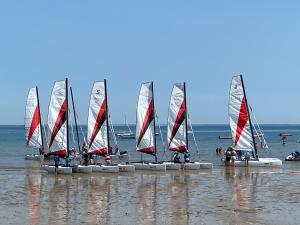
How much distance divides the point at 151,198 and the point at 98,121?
16403mm

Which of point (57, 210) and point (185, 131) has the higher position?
point (185, 131)

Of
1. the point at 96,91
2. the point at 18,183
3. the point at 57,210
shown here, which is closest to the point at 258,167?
the point at 96,91

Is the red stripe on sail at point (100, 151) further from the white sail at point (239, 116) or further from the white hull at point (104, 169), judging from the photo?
the white sail at point (239, 116)

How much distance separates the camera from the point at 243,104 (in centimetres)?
4609

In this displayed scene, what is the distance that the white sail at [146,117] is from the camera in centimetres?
4331

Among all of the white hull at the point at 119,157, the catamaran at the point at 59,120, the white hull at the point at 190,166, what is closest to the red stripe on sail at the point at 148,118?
the white hull at the point at 190,166

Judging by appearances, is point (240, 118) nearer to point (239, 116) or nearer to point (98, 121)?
point (239, 116)

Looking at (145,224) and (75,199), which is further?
(75,199)

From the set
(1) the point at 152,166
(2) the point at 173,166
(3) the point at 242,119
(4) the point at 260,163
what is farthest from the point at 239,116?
(1) the point at 152,166

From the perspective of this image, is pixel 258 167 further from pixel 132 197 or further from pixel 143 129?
pixel 132 197

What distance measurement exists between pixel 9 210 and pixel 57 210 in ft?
6.01

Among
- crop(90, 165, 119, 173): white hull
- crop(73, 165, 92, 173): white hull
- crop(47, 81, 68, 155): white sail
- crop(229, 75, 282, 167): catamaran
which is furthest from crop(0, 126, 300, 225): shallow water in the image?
crop(229, 75, 282, 167): catamaran

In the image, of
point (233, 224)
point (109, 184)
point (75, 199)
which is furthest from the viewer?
point (109, 184)

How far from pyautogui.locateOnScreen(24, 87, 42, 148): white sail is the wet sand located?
67.8ft
